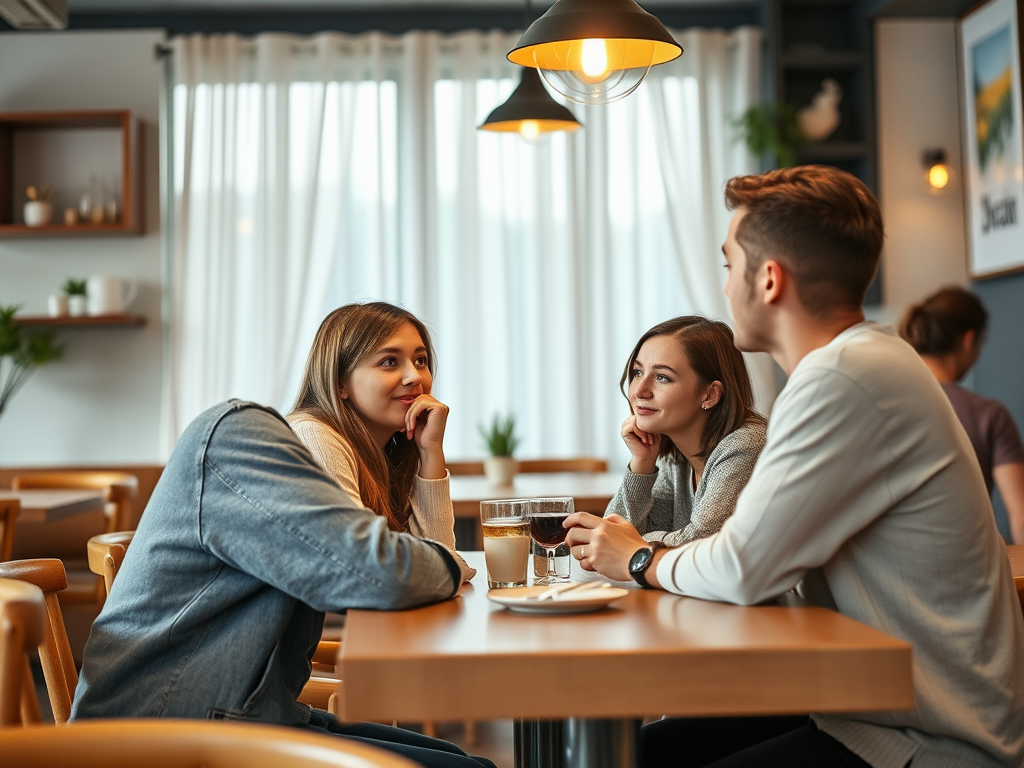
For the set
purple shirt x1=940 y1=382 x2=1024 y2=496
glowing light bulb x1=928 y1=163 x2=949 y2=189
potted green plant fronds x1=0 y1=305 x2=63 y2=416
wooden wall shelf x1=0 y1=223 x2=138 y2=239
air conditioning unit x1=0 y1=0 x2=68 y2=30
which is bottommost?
purple shirt x1=940 y1=382 x2=1024 y2=496

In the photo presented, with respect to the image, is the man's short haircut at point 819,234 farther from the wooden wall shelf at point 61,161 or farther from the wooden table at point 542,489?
the wooden wall shelf at point 61,161

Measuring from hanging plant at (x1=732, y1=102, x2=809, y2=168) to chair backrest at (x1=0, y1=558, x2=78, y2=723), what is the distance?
4082mm

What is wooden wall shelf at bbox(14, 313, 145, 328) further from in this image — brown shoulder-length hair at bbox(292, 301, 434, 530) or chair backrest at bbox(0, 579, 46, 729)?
chair backrest at bbox(0, 579, 46, 729)

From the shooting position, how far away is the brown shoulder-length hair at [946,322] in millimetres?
3047

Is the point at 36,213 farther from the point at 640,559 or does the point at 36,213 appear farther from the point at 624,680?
the point at 624,680

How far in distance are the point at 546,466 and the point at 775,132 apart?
1.93 metres

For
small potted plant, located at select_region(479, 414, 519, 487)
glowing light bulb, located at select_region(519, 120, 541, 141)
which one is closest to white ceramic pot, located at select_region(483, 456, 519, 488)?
small potted plant, located at select_region(479, 414, 519, 487)

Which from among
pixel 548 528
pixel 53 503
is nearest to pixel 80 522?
pixel 53 503

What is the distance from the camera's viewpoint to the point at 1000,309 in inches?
185

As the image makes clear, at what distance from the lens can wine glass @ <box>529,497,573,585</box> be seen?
1.54 m

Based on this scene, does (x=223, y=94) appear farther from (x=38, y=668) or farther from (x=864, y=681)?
(x=864, y=681)

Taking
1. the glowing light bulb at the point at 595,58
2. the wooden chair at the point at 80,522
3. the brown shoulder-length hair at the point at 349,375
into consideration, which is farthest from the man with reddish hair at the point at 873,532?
the wooden chair at the point at 80,522

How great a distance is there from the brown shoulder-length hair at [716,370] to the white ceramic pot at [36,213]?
13.3ft

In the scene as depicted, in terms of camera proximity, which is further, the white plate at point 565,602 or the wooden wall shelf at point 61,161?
the wooden wall shelf at point 61,161
